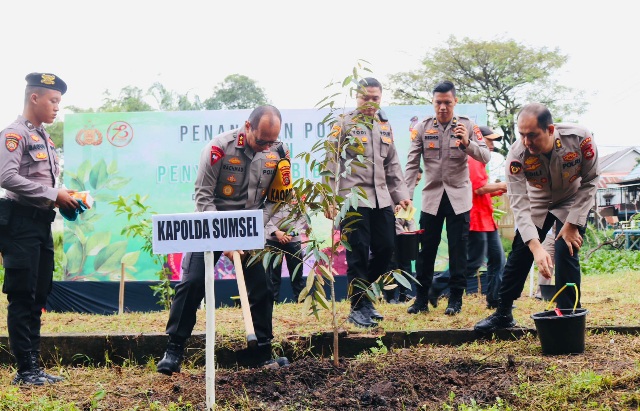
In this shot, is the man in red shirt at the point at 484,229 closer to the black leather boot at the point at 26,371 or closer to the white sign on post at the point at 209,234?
the white sign on post at the point at 209,234

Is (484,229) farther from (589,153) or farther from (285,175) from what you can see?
(285,175)

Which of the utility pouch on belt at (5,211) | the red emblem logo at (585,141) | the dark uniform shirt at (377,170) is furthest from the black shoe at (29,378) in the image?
the red emblem logo at (585,141)

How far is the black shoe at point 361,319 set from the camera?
4938mm

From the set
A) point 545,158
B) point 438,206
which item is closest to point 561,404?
point 545,158

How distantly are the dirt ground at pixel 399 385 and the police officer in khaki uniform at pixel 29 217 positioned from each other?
1.14 feet

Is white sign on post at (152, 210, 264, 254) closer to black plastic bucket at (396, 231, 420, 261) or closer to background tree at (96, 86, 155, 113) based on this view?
black plastic bucket at (396, 231, 420, 261)

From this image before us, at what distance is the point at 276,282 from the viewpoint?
7.01 m

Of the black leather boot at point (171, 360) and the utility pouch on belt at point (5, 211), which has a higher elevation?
the utility pouch on belt at point (5, 211)

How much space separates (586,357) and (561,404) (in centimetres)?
101

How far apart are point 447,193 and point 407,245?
128cm

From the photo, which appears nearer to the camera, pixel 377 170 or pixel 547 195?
pixel 547 195

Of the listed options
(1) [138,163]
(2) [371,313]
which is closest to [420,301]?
(2) [371,313]

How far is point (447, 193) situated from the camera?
5750mm

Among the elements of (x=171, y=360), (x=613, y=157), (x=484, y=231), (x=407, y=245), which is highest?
(x=613, y=157)
